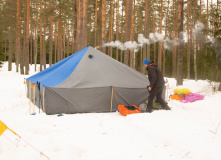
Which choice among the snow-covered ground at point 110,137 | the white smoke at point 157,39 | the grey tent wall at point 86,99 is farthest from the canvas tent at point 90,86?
the white smoke at point 157,39

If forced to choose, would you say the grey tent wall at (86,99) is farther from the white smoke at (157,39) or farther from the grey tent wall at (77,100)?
the white smoke at (157,39)

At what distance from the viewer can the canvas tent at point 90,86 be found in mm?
4934

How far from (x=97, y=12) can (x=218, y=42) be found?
40.4 ft

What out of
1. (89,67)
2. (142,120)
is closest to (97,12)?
(89,67)

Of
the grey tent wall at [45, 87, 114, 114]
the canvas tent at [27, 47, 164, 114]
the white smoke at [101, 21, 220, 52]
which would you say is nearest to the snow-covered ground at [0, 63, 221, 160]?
the grey tent wall at [45, 87, 114, 114]

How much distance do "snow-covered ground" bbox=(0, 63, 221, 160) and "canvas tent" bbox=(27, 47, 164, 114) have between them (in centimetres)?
41

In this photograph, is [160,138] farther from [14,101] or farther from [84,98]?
[14,101]

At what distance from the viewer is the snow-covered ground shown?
2779 mm

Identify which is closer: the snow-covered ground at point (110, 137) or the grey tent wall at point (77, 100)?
the snow-covered ground at point (110, 137)

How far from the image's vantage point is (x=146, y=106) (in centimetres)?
535

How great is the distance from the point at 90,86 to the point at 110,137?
6.79 ft

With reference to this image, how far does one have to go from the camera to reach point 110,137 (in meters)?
3.44

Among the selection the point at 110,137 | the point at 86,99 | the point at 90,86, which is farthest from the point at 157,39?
the point at 110,137

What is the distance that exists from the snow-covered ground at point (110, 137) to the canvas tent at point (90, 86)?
0.41 metres
